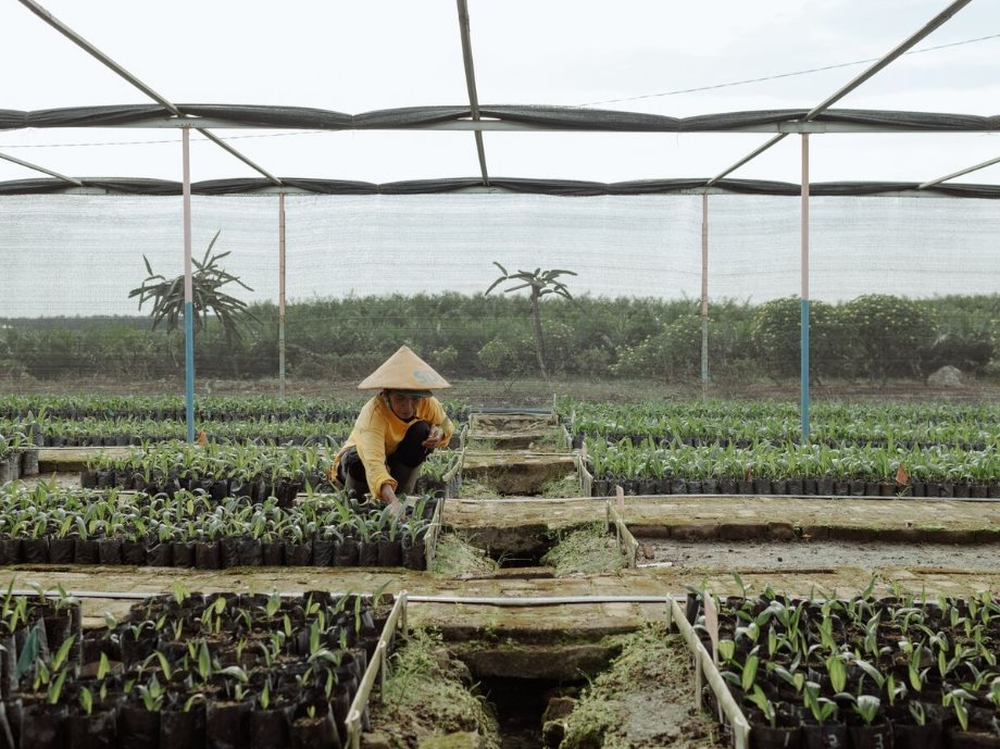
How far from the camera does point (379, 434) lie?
184 inches

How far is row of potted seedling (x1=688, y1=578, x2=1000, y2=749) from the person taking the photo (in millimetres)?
2279

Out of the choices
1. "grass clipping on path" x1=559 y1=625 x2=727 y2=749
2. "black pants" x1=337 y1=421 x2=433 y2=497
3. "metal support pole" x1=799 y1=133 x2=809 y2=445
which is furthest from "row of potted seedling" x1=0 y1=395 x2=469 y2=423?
"grass clipping on path" x1=559 y1=625 x2=727 y2=749

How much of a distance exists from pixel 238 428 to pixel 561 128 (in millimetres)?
4032

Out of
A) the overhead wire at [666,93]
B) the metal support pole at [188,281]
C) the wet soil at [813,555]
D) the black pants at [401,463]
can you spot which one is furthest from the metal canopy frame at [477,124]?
the wet soil at [813,555]

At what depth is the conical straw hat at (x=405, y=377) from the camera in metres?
4.41

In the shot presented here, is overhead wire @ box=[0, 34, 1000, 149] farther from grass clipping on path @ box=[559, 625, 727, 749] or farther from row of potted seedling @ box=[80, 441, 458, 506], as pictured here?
grass clipping on path @ box=[559, 625, 727, 749]

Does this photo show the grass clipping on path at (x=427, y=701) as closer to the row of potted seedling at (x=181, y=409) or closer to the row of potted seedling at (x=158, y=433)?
the row of potted seedling at (x=158, y=433)

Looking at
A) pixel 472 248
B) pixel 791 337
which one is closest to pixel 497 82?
pixel 472 248

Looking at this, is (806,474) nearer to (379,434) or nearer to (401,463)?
(401,463)

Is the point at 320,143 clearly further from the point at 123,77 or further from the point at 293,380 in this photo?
the point at 293,380

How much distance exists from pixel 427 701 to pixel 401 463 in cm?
248

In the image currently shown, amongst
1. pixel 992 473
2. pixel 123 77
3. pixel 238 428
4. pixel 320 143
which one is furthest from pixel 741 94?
pixel 238 428

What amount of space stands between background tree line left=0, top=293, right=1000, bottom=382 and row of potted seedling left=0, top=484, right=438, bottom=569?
6.66 metres

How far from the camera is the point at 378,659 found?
107 inches
